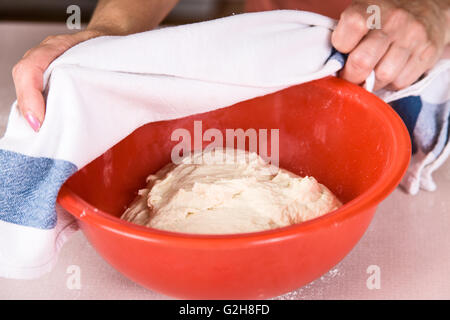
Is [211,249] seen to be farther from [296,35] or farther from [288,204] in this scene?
[296,35]

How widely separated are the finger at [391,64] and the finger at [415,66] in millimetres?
15

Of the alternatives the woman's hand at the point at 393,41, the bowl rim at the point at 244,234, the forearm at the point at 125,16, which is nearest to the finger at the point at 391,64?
the woman's hand at the point at 393,41

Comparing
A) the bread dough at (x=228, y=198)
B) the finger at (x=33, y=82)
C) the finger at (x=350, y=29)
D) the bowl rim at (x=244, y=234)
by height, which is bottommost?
the bread dough at (x=228, y=198)

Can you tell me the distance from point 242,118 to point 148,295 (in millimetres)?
323

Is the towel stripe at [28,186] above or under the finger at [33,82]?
under

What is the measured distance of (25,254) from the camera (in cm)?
64

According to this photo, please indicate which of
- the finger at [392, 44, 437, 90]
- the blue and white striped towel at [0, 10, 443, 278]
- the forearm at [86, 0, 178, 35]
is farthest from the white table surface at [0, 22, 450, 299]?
the forearm at [86, 0, 178, 35]

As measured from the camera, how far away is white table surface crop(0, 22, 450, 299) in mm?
706

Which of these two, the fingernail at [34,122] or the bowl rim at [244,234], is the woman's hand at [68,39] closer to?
the fingernail at [34,122]

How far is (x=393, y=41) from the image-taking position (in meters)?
0.83

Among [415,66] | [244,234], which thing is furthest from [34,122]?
[415,66]

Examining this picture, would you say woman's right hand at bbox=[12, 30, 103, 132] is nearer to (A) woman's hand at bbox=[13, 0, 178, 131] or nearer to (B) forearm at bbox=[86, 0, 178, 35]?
(A) woman's hand at bbox=[13, 0, 178, 131]

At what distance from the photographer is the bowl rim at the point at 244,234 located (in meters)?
0.53
